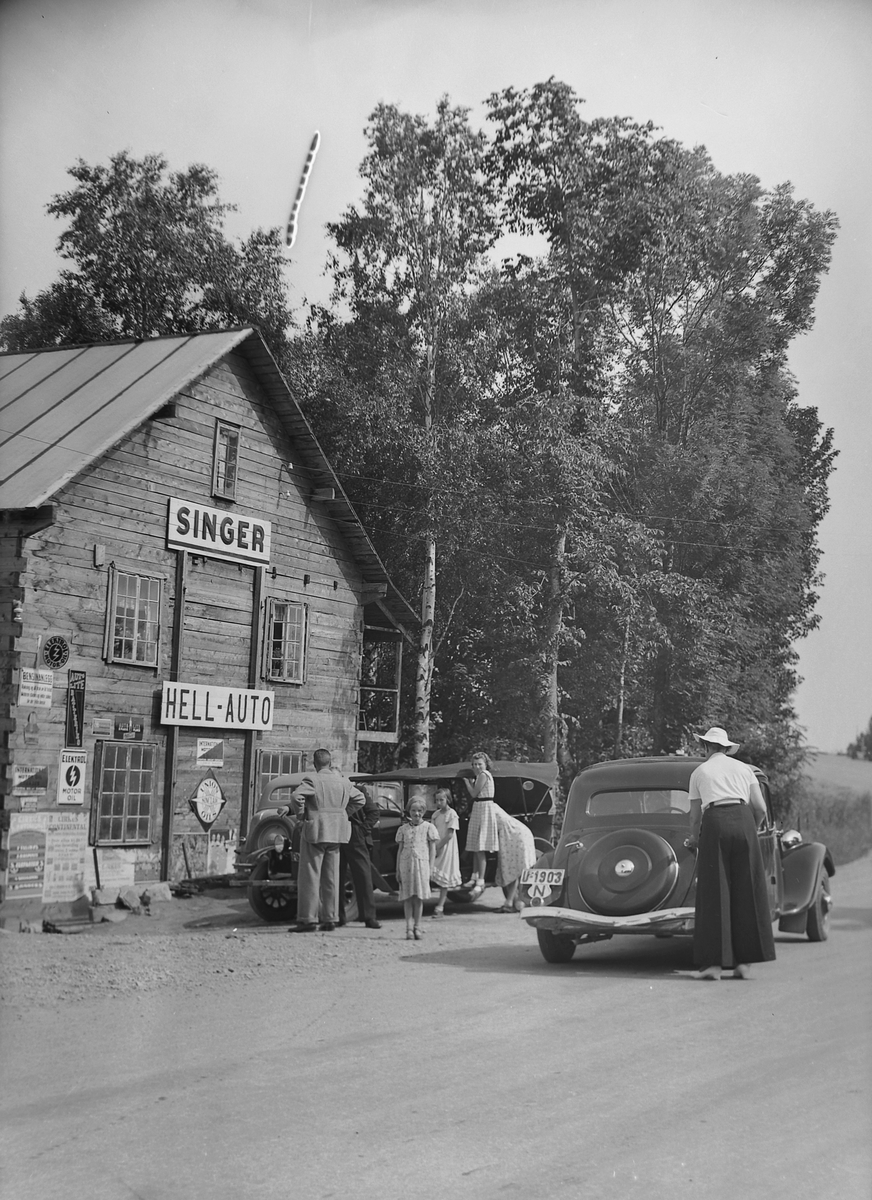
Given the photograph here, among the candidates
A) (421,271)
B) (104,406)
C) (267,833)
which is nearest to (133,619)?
(104,406)

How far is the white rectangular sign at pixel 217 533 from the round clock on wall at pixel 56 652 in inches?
16.1

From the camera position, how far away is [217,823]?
134 inches

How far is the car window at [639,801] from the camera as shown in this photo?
11.6 feet

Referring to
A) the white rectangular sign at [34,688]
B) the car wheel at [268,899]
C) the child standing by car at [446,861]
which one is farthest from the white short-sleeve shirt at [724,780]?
the white rectangular sign at [34,688]

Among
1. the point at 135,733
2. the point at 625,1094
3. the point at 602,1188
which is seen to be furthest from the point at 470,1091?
the point at 135,733

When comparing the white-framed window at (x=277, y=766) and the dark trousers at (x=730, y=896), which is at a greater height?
the white-framed window at (x=277, y=766)

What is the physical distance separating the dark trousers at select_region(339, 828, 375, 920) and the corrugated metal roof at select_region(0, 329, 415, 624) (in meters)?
1.55

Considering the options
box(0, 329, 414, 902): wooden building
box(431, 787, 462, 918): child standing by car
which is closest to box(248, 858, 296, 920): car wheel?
box(0, 329, 414, 902): wooden building

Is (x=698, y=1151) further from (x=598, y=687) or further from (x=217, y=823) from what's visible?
(x=217, y=823)

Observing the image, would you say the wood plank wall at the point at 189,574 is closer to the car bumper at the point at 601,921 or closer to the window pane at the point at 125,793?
the window pane at the point at 125,793

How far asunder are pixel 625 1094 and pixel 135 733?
154cm

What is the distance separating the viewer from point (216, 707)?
138 inches

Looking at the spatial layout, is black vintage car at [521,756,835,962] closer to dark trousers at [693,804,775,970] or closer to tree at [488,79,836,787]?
dark trousers at [693,804,775,970]

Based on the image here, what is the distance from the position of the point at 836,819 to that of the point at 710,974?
0.96m
